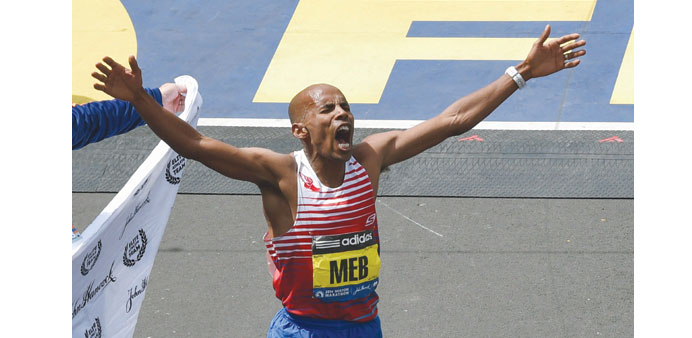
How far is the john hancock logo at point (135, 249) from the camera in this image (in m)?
5.39

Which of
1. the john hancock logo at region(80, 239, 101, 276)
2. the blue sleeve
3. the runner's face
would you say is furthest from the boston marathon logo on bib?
the blue sleeve

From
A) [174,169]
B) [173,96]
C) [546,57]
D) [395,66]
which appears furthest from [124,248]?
[395,66]

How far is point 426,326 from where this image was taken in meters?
6.84

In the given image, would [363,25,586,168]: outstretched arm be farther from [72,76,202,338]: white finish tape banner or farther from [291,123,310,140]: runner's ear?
[72,76,202,338]: white finish tape banner

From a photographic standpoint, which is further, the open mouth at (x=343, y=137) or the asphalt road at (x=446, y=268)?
the asphalt road at (x=446, y=268)

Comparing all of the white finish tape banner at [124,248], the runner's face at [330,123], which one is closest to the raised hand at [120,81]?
the white finish tape banner at [124,248]

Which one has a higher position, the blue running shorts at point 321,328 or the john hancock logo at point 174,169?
the john hancock logo at point 174,169

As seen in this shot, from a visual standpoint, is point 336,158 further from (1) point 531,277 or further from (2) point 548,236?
(2) point 548,236

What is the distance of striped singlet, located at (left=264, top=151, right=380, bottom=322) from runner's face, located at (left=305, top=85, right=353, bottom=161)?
0.63 ft

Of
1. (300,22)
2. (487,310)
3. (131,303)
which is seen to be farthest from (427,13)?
(131,303)

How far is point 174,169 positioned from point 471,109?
6.12 ft

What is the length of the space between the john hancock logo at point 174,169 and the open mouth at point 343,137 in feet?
4.68

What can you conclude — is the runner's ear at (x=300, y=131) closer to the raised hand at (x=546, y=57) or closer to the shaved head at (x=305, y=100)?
the shaved head at (x=305, y=100)

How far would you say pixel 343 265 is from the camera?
15.6 feet
